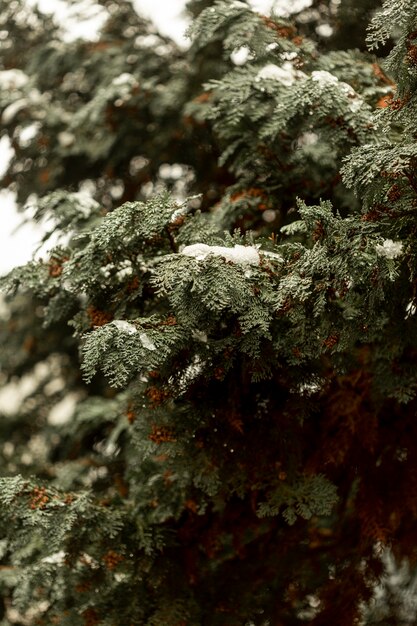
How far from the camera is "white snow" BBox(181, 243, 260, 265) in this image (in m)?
2.14

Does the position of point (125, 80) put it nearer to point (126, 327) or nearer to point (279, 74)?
point (279, 74)

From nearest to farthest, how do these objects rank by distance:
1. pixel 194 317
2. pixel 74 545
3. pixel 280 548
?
pixel 194 317 < pixel 74 545 < pixel 280 548

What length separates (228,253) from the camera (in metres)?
2.22

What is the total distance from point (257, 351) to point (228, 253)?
0.31 metres

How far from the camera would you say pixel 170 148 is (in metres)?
4.46

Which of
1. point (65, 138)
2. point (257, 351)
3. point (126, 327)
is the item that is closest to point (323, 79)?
point (257, 351)

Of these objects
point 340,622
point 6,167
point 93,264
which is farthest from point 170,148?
point 340,622

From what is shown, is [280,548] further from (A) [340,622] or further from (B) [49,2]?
(B) [49,2]

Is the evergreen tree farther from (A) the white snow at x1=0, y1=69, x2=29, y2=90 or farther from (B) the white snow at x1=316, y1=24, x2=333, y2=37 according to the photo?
(A) the white snow at x1=0, y1=69, x2=29, y2=90

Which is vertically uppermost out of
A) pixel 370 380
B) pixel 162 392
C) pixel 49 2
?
pixel 49 2

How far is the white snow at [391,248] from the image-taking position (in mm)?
2275

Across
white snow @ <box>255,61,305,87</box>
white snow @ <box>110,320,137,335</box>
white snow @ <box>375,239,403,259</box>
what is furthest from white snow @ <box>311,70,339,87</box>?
white snow @ <box>110,320,137,335</box>

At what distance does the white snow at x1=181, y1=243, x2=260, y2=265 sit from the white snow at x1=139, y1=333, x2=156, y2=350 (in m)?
0.27

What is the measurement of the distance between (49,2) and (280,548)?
3.82 metres
